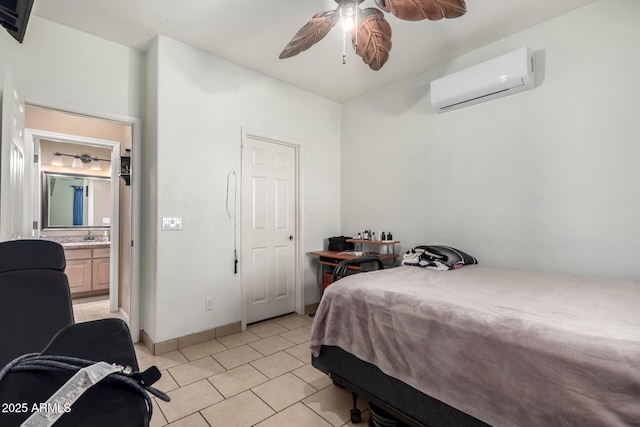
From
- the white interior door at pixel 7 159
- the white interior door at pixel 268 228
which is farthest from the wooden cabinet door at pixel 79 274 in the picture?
the white interior door at pixel 7 159

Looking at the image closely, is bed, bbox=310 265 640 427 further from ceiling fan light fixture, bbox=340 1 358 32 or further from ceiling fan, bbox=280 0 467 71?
ceiling fan light fixture, bbox=340 1 358 32

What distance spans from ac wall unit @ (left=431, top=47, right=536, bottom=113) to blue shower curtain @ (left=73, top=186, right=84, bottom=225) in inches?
218

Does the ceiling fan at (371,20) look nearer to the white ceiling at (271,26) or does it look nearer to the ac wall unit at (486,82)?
the white ceiling at (271,26)

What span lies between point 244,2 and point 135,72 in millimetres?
1420

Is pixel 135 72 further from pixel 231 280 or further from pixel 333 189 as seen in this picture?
pixel 333 189

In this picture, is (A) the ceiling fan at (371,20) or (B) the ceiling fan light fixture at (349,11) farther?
(B) the ceiling fan light fixture at (349,11)

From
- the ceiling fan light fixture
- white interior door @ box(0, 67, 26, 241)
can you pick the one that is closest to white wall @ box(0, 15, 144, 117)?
white interior door @ box(0, 67, 26, 241)

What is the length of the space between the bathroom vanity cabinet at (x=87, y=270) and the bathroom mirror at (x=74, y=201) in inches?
26.2

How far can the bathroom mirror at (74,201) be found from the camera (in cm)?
480

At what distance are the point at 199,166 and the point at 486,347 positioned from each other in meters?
2.78

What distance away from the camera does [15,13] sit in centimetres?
188

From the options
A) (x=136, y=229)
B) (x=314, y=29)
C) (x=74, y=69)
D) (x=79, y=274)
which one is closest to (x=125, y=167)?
(x=136, y=229)

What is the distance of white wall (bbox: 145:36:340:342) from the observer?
2.79 m

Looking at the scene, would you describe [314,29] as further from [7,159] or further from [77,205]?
[77,205]
